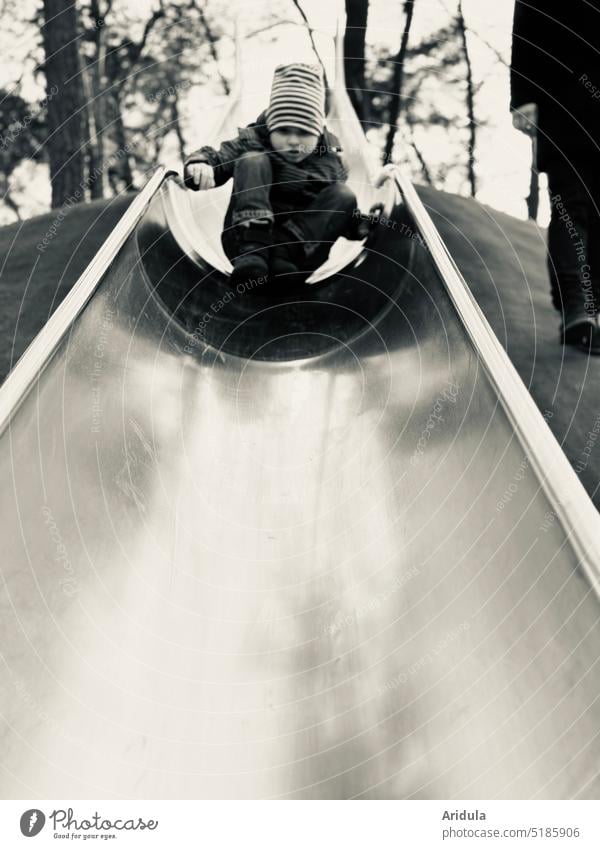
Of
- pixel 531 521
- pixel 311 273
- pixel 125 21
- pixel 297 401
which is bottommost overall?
pixel 531 521

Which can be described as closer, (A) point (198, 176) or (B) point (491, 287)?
(A) point (198, 176)

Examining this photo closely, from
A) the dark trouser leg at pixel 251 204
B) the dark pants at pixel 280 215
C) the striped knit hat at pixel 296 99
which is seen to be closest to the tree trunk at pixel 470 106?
the striped knit hat at pixel 296 99

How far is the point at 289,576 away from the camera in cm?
117

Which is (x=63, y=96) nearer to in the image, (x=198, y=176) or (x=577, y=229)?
(x=198, y=176)

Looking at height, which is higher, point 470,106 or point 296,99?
point 470,106

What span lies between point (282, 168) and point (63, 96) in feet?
7.19

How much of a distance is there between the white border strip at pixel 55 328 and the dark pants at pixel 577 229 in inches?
34.7

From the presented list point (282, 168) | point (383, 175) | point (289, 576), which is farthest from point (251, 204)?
point (289, 576)

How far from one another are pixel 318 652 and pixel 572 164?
A: 1095mm

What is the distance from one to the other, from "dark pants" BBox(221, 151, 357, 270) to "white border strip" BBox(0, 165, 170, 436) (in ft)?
0.77

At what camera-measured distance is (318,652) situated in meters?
1.04

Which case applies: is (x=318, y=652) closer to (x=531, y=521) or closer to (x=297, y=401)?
(x=531, y=521)

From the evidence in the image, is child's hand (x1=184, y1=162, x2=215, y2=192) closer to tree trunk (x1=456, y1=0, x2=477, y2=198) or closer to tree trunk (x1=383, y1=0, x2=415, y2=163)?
tree trunk (x1=456, y1=0, x2=477, y2=198)
